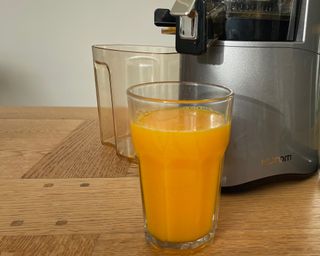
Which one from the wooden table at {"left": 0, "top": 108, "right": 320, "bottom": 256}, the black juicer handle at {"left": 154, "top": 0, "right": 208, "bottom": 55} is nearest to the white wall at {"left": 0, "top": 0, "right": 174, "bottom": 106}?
the wooden table at {"left": 0, "top": 108, "right": 320, "bottom": 256}

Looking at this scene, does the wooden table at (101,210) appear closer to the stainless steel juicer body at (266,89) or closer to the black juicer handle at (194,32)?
the stainless steel juicer body at (266,89)

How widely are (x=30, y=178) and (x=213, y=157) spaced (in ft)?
0.95

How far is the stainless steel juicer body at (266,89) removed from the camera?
0.43 m

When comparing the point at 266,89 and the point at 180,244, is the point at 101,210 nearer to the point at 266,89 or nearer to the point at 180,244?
the point at 180,244

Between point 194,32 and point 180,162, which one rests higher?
point 194,32

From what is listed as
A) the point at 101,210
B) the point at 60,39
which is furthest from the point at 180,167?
the point at 60,39

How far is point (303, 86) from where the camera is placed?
462 mm

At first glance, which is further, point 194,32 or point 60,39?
point 60,39

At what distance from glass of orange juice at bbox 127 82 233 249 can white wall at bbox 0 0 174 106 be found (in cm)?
123

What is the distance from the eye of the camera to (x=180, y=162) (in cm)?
35

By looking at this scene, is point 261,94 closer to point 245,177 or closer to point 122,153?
point 245,177

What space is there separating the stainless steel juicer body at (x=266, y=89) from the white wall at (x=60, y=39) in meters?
1.11

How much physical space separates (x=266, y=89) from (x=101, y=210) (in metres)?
0.25

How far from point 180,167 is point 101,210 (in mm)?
133
